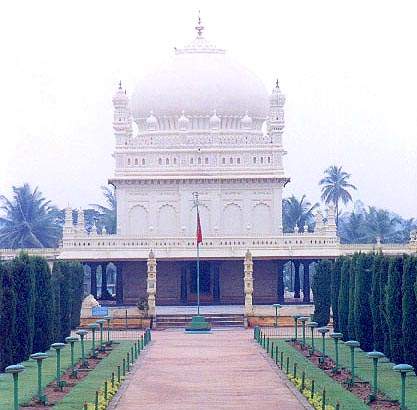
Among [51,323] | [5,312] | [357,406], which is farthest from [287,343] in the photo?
[357,406]

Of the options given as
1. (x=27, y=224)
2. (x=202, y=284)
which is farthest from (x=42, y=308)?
(x=27, y=224)

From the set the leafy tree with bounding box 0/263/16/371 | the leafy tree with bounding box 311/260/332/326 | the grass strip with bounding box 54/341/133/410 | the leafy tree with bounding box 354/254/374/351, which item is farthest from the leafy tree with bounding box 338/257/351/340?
the leafy tree with bounding box 0/263/16/371

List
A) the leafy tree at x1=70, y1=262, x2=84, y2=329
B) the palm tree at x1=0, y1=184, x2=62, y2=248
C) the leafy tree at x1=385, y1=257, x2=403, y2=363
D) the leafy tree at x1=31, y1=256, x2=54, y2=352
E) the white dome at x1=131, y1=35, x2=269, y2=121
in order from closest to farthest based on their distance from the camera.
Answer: the leafy tree at x1=385, y1=257, x2=403, y2=363, the leafy tree at x1=31, y1=256, x2=54, y2=352, the leafy tree at x1=70, y1=262, x2=84, y2=329, the white dome at x1=131, y1=35, x2=269, y2=121, the palm tree at x1=0, y1=184, x2=62, y2=248

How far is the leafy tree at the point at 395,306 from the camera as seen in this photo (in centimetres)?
3167

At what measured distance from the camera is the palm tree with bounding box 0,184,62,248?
7256cm

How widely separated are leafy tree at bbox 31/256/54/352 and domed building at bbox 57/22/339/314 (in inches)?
763

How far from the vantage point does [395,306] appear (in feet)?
106

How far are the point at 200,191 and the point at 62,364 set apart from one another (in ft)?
90.1

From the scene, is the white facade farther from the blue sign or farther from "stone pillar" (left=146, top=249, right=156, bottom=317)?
the blue sign

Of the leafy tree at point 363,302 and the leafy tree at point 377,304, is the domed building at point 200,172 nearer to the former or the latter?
the leafy tree at point 363,302

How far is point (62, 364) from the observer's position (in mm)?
32844

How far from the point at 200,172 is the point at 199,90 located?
3.58m

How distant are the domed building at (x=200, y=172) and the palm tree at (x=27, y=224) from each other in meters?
13.2

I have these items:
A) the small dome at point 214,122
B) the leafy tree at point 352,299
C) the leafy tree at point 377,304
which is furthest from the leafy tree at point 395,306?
the small dome at point 214,122
